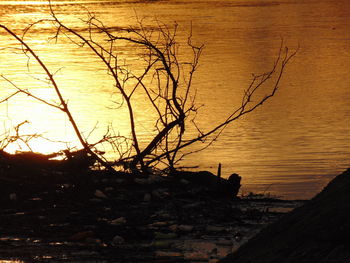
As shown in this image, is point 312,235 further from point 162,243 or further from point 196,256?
point 162,243

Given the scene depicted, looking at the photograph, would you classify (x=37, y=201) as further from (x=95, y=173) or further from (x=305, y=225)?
(x=305, y=225)

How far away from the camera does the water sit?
10633 millimetres

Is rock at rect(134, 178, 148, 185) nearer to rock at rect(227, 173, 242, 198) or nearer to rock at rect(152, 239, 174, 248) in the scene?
rock at rect(227, 173, 242, 198)

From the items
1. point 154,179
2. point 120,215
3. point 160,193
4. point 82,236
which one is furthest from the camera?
point 154,179

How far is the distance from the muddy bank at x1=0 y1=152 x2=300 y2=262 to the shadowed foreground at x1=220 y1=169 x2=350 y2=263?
56.0 inches

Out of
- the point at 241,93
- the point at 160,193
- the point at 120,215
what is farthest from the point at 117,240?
the point at 241,93

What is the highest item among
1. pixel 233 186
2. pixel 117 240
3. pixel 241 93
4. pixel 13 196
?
pixel 241 93

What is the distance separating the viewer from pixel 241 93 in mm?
15742

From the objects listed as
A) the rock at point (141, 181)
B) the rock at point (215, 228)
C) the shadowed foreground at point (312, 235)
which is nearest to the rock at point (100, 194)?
the rock at point (141, 181)

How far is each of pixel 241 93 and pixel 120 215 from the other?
8.65m

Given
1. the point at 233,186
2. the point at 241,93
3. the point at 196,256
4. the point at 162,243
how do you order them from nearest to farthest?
the point at 196,256, the point at 162,243, the point at 233,186, the point at 241,93

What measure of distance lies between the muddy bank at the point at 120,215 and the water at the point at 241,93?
1436 millimetres

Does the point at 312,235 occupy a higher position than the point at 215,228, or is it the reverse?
the point at 215,228

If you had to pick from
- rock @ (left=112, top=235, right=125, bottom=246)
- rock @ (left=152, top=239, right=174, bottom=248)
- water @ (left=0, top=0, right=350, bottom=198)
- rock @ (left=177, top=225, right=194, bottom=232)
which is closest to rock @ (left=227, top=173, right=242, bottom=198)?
water @ (left=0, top=0, right=350, bottom=198)
